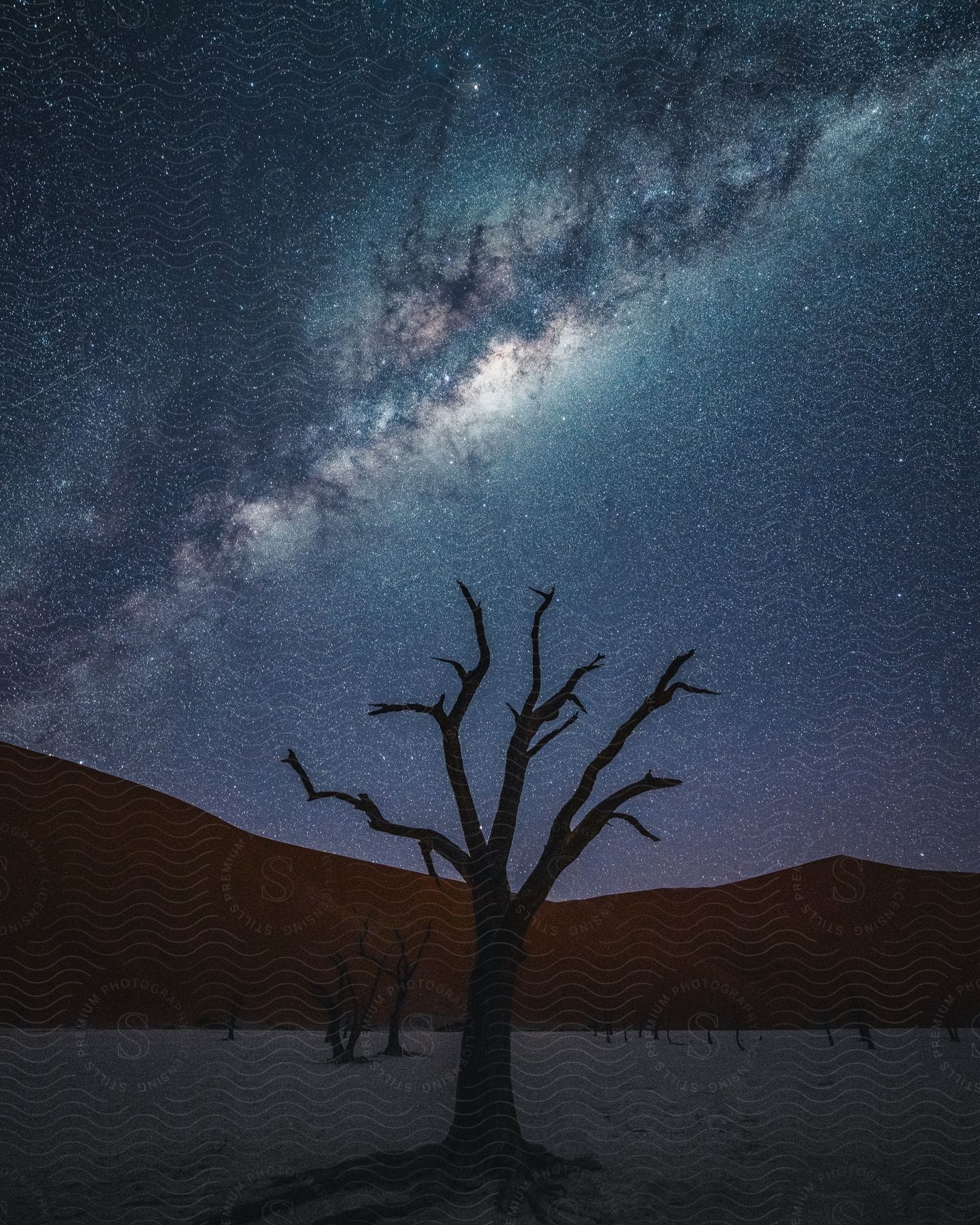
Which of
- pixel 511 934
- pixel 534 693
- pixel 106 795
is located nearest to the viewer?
pixel 511 934

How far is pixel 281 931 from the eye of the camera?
47.2 m

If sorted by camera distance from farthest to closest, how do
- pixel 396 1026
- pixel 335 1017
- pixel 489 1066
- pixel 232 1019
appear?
pixel 232 1019 < pixel 396 1026 < pixel 335 1017 < pixel 489 1066

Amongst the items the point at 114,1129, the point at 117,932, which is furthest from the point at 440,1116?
the point at 117,932

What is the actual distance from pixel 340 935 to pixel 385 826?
42038 mm

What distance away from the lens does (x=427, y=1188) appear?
810cm

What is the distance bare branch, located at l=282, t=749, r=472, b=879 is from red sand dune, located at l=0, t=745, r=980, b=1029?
3056 cm

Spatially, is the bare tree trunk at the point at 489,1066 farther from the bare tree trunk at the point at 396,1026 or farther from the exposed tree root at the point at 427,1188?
the bare tree trunk at the point at 396,1026

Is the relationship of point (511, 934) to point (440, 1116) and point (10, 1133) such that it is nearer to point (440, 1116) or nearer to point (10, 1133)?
point (440, 1116)

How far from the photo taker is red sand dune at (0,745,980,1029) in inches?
1455

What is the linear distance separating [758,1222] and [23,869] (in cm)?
4412

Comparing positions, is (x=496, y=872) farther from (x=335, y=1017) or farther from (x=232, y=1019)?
(x=232, y=1019)

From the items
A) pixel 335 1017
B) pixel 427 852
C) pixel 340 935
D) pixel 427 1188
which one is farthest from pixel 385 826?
pixel 340 935

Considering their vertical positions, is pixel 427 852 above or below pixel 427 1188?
above

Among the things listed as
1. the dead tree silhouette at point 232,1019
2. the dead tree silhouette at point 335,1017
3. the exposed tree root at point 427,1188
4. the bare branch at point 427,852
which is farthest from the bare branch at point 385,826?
the dead tree silhouette at point 232,1019
